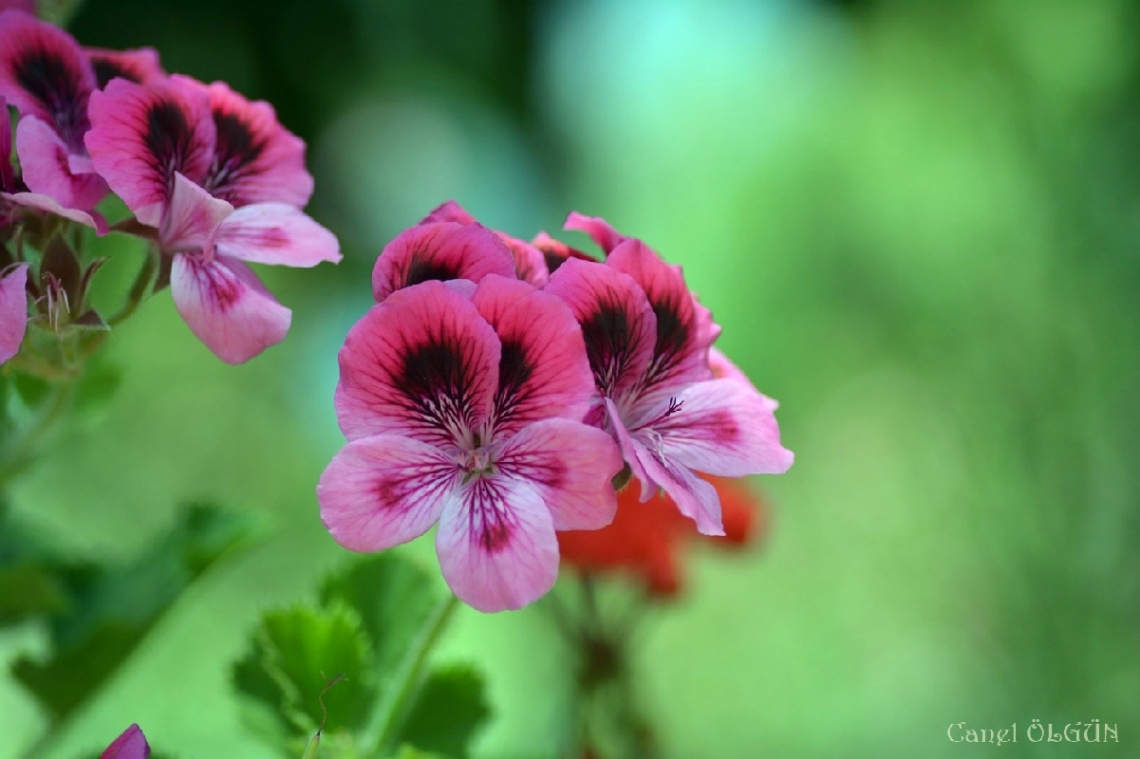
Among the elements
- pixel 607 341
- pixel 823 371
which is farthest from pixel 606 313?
pixel 823 371

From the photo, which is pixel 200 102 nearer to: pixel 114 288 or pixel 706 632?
pixel 114 288

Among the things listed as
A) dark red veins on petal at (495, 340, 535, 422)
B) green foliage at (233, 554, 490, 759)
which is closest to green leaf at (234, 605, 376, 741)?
green foliage at (233, 554, 490, 759)

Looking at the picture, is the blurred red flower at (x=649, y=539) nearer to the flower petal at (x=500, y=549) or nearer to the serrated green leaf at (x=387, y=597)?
the serrated green leaf at (x=387, y=597)

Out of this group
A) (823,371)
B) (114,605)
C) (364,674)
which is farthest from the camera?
(823,371)

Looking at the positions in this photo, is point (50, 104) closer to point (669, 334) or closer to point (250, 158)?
point (250, 158)

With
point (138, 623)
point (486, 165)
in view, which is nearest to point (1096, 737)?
point (138, 623)

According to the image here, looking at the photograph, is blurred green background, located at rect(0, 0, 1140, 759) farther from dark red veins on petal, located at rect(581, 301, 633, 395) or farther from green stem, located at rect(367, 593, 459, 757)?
dark red veins on petal, located at rect(581, 301, 633, 395)
